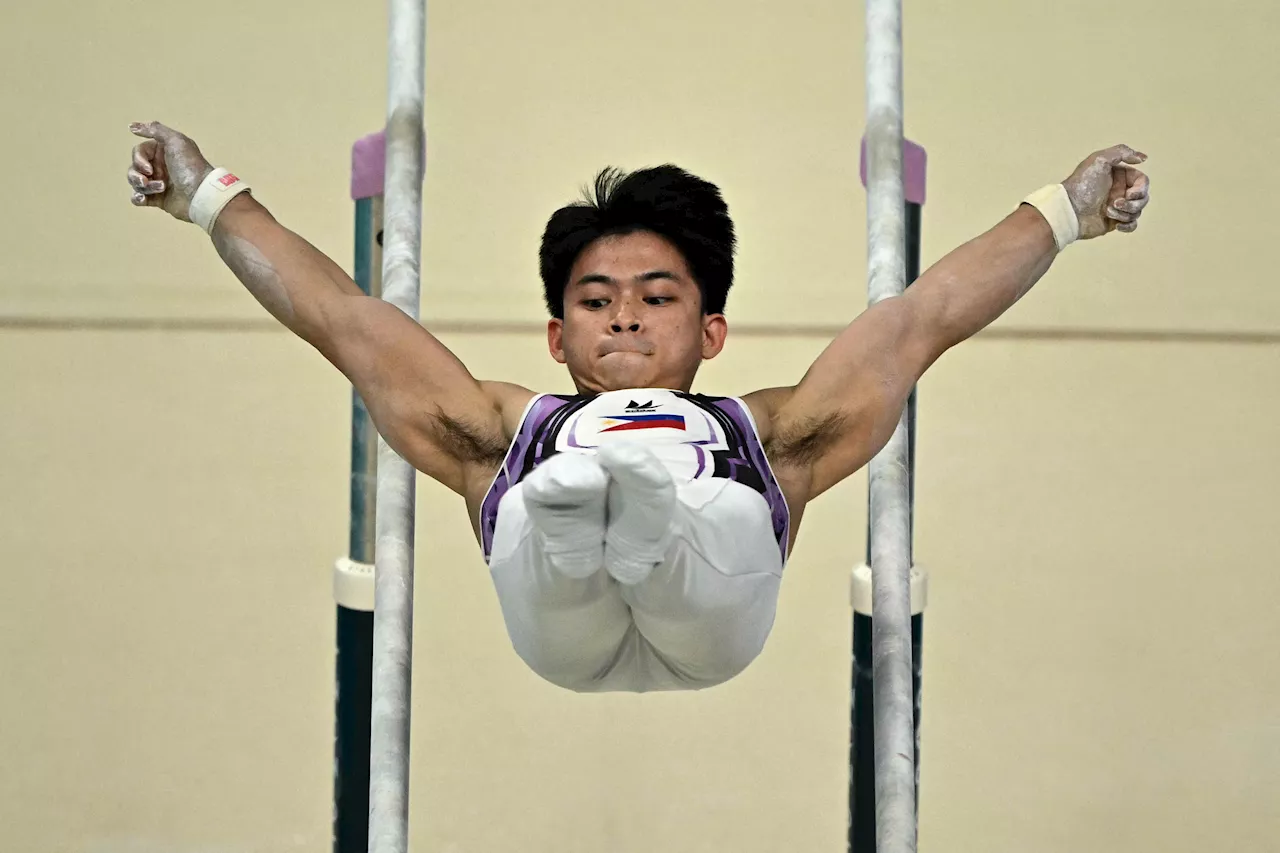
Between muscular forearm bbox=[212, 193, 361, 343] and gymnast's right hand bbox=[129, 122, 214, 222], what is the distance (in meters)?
0.07

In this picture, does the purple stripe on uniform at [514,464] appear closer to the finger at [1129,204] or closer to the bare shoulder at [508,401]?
the bare shoulder at [508,401]

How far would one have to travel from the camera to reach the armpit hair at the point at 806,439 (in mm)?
1874

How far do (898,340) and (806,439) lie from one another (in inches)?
7.4

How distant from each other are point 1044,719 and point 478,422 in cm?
231

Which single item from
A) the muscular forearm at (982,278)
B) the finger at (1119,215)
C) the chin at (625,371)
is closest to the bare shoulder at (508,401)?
the chin at (625,371)

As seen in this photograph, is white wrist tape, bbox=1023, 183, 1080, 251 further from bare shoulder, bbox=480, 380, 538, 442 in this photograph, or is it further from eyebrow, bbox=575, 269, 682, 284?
bare shoulder, bbox=480, 380, 538, 442

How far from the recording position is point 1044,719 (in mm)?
3619

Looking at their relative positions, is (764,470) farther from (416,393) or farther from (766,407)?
(416,393)

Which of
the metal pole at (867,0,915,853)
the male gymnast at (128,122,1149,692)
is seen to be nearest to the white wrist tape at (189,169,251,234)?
the male gymnast at (128,122,1149,692)

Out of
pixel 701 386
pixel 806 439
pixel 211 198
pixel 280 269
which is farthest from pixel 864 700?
pixel 701 386

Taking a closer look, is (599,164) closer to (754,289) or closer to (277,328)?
(754,289)

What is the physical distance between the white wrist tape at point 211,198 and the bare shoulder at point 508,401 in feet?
1.45

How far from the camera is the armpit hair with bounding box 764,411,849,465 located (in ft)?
6.15

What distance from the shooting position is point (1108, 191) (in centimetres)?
201
